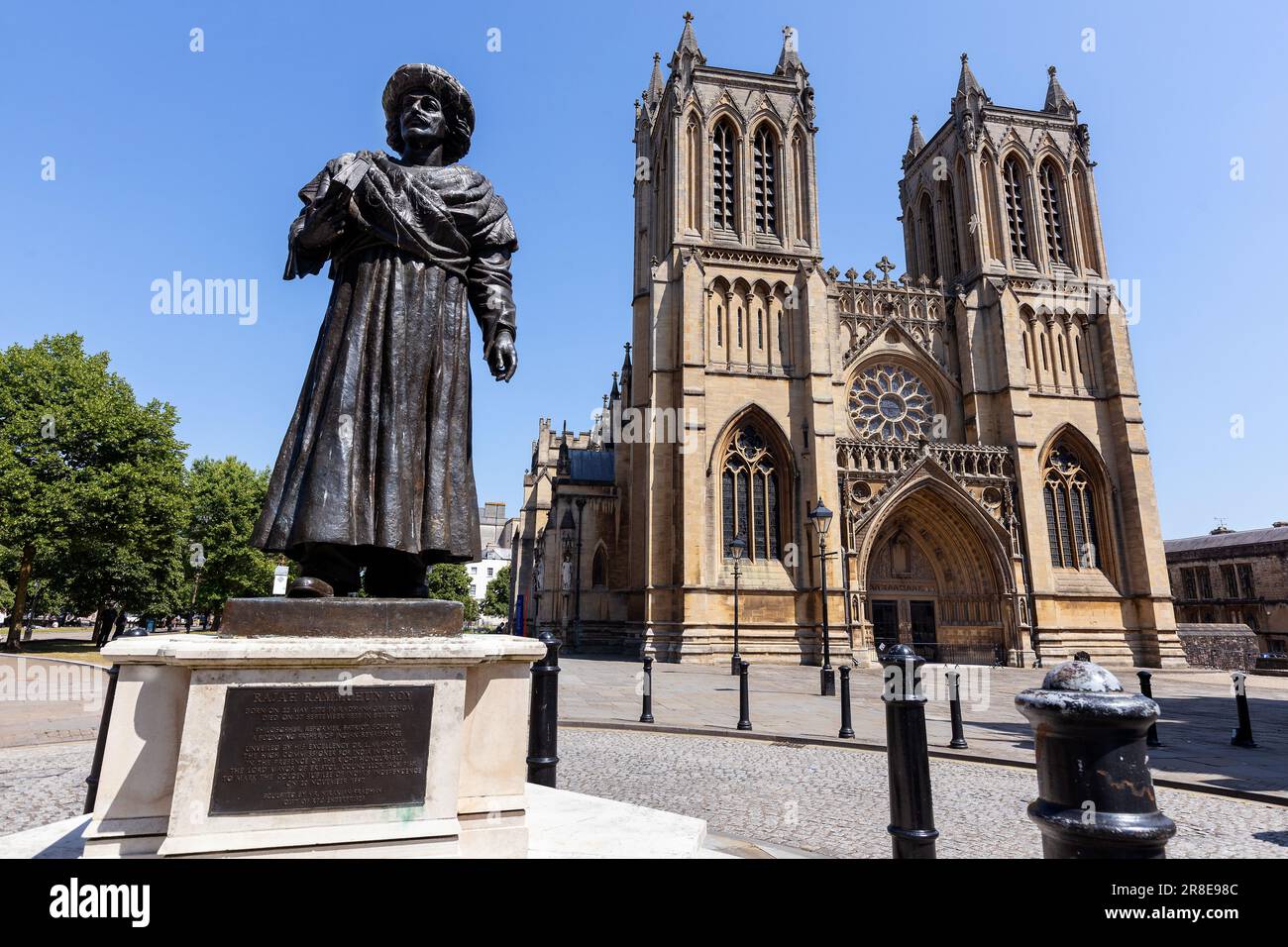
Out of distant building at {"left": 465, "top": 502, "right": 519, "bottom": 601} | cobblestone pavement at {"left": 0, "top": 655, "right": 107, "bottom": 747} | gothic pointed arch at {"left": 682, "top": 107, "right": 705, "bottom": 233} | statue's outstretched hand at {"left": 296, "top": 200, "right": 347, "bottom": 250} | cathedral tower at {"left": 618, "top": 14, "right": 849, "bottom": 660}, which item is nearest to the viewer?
statue's outstretched hand at {"left": 296, "top": 200, "right": 347, "bottom": 250}

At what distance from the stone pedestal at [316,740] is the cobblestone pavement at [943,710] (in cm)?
332

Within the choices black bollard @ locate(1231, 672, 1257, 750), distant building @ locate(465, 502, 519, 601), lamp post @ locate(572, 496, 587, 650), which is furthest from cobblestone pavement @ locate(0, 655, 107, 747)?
distant building @ locate(465, 502, 519, 601)

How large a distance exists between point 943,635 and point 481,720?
2791 cm

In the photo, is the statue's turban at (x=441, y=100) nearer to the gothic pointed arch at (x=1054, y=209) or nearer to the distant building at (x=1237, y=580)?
the gothic pointed arch at (x=1054, y=209)

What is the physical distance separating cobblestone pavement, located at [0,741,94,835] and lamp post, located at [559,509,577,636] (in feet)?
76.1

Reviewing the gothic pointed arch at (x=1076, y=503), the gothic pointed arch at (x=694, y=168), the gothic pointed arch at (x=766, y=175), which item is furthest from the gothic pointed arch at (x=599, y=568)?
the gothic pointed arch at (x=1076, y=503)

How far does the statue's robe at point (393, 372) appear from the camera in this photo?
3236mm

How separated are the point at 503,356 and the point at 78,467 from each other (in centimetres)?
2941

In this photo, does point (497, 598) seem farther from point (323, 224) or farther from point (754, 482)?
point (323, 224)

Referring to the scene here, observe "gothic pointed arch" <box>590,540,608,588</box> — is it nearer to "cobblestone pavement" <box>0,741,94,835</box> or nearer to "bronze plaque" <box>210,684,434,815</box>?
"cobblestone pavement" <box>0,741,94,835</box>

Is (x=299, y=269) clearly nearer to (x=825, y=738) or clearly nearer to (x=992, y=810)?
(x=992, y=810)

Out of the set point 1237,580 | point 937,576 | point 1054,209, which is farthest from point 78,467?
point 1237,580

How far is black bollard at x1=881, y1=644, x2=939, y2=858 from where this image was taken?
306cm

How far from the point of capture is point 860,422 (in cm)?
2961
